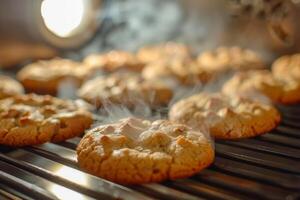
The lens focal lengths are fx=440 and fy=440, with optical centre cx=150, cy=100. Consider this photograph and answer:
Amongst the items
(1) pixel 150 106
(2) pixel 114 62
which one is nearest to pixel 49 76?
(2) pixel 114 62

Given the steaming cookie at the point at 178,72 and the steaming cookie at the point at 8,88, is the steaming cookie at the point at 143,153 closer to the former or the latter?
the steaming cookie at the point at 8,88

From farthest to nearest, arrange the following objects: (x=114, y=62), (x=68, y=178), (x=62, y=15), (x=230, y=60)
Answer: (x=62, y=15)
(x=114, y=62)
(x=230, y=60)
(x=68, y=178)

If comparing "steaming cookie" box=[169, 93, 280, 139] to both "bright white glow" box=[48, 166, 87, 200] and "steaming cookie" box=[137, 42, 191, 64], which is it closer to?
"bright white glow" box=[48, 166, 87, 200]

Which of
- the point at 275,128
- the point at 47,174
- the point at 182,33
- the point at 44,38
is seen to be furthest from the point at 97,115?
the point at 182,33

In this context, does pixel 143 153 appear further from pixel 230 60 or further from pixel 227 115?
pixel 230 60

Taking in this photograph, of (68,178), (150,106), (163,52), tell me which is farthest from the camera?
(163,52)

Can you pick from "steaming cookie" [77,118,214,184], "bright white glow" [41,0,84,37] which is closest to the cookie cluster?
"steaming cookie" [77,118,214,184]

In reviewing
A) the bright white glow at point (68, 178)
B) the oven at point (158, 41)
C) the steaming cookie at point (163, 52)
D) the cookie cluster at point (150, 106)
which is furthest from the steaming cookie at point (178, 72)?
the bright white glow at point (68, 178)

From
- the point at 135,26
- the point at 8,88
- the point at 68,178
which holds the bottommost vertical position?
the point at 68,178

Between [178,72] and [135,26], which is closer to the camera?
[178,72]
